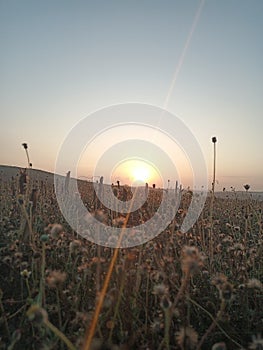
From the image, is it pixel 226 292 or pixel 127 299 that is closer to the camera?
pixel 226 292

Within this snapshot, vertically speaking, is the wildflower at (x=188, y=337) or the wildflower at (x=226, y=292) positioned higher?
the wildflower at (x=226, y=292)

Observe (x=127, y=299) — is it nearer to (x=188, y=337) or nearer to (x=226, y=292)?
(x=188, y=337)

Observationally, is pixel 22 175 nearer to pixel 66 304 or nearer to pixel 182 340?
pixel 66 304

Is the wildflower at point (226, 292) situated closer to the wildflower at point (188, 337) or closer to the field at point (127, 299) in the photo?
the field at point (127, 299)

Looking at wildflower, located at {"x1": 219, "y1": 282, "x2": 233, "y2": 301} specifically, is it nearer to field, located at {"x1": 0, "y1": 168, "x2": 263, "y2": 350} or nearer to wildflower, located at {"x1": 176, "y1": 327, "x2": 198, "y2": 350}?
field, located at {"x1": 0, "y1": 168, "x2": 263, "y2": 350}

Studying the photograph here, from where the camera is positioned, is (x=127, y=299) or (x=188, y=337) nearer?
(x=188, y=337)

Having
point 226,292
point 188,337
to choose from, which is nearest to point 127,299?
point 188,337

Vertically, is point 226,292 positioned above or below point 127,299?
above

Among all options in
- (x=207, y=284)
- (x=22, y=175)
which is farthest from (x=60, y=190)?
(x=207, y=284)

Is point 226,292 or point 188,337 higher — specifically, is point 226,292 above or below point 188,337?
above

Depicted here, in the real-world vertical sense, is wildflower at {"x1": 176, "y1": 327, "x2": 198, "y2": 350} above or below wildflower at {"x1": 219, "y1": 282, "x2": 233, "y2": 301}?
below

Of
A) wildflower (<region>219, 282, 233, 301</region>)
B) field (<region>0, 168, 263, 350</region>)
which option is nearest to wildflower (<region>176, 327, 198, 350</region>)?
field (<region>0, 168, 263, 350</region>)

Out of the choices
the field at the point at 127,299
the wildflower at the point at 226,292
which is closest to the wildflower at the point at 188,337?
the field at the point at 127,299

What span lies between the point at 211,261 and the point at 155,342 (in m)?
1.57
